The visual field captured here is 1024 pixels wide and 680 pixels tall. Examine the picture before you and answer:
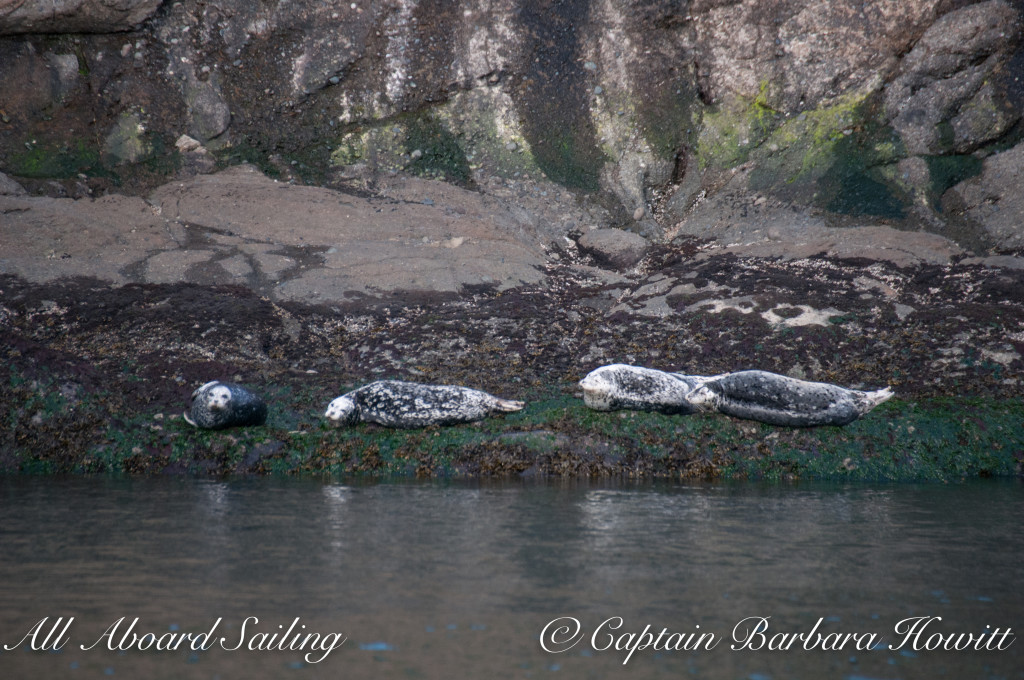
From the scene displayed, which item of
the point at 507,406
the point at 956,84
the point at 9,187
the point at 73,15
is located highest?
the point at 73,15

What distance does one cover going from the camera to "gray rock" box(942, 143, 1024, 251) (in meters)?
12.5

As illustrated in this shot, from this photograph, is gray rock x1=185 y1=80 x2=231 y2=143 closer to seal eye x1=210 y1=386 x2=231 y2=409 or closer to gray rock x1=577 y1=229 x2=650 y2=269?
gray rock x1=577 y1=229 x2=650 y2=269

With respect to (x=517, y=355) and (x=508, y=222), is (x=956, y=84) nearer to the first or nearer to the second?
(x=508, y=222)

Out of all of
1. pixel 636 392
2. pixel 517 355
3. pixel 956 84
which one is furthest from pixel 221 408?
pixel 956 84

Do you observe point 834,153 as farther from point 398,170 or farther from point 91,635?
point 91,635

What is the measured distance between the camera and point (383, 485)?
19.5 feet

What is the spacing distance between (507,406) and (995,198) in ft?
32.9

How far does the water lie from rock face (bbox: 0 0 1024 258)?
940 cm

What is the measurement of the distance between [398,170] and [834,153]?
297 inches

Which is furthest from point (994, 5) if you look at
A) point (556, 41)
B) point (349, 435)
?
point (349, 435)

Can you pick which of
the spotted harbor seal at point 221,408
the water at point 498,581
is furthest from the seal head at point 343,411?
the water at point 498,581

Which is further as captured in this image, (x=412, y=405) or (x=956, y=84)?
(x=956, y=84)

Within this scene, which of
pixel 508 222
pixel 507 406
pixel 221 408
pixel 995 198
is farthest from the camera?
pixel 508 222

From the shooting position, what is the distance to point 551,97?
15.5m
